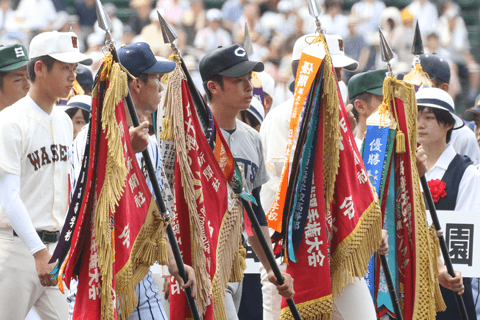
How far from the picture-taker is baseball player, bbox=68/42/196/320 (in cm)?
372

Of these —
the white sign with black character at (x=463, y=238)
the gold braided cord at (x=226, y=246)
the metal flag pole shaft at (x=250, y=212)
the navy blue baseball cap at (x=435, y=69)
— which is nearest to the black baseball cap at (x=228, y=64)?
the metal flag pole shaft at (x=250, y=212)

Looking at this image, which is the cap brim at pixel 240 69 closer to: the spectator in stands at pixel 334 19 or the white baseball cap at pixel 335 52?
the white baseball cap at pixel 335 52

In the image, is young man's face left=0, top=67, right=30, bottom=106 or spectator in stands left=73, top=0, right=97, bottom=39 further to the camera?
spectator in stands left=73, top=0, right=97, bottom=39

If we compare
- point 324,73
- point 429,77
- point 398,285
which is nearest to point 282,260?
point 398,285

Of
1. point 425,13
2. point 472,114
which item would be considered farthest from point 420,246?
point 425,13

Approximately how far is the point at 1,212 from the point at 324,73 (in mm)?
2095

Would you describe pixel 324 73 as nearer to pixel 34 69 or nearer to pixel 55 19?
pixel 34 69

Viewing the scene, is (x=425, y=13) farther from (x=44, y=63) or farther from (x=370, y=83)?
(x=44, y=63)

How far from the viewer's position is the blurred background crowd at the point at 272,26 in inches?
514

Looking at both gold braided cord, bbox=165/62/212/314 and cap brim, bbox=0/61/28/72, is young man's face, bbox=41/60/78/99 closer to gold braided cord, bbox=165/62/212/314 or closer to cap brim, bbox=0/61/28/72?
cap brim, bbox=0/61/28/72

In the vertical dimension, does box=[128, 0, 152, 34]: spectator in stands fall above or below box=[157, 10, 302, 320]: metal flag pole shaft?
above

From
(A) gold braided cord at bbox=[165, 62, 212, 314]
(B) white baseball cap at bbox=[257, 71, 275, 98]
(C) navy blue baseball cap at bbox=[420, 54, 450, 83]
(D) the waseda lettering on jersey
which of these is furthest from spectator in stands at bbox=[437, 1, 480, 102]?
(A) gold braided cord at bbox=[165, 62, 212, 314]

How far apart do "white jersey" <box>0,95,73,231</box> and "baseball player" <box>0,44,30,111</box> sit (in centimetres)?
79

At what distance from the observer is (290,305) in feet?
14.1
